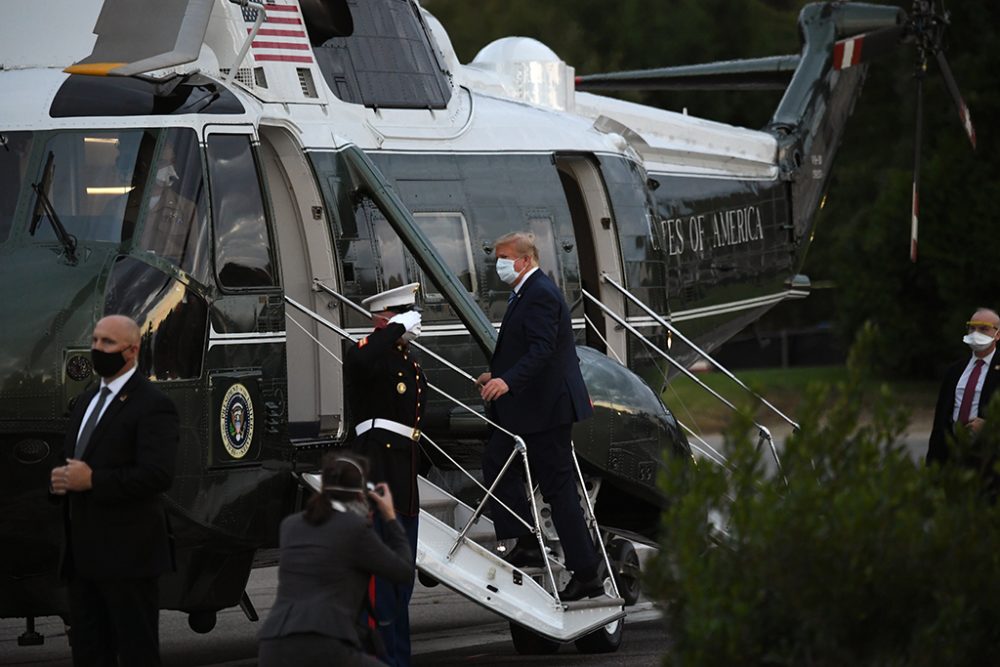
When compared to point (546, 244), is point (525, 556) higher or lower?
lower

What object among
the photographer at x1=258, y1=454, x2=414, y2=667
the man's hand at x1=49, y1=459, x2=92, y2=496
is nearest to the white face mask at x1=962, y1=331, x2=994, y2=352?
the photographer at x1=258, y1=454, x2=414, y2=667

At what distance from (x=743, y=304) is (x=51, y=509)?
7.53m

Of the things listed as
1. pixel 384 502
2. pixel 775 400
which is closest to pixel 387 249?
pixel 384 502

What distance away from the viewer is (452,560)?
9.22m

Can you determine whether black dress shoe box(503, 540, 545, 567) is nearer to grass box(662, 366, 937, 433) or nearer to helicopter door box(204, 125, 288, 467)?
helicopter door box(204, 125, 288, 467)

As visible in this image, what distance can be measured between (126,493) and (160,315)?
5.33 ft

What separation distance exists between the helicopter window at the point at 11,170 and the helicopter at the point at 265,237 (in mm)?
12

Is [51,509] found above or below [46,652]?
above

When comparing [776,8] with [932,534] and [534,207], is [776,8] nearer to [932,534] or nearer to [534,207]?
[534,207]

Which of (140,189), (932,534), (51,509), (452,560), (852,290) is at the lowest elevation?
(852,290)

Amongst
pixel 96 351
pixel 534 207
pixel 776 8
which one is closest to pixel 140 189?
pixel 96 351

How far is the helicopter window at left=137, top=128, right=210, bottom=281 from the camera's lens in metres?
8.77

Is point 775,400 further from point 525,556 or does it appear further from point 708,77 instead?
point 525,556

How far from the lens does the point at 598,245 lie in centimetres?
1214
